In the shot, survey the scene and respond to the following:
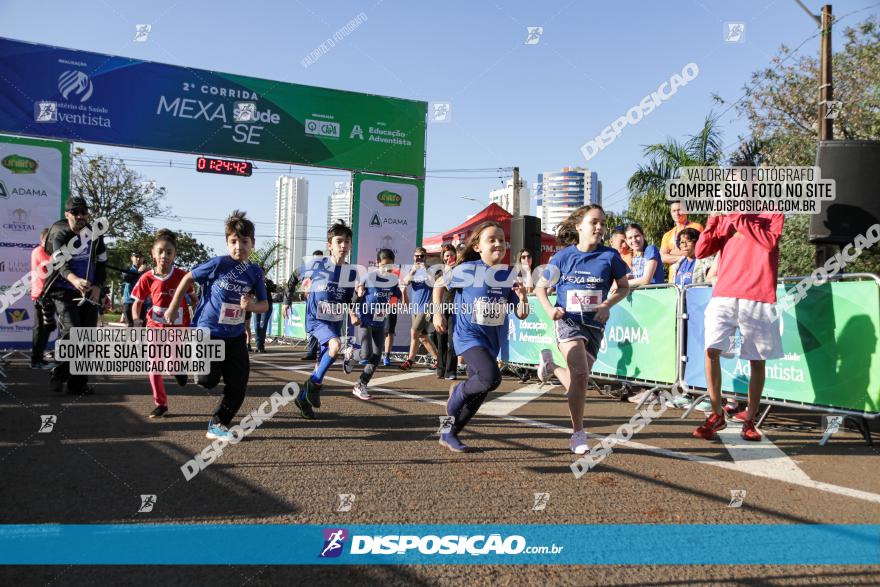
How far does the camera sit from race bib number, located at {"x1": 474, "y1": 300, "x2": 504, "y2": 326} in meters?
5.18

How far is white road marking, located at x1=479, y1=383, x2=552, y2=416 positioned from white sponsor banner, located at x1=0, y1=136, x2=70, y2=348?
35.4 feet

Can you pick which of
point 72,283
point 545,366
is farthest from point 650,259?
point 72,283

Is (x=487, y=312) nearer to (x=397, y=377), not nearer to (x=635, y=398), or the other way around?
(x=635, y=398)

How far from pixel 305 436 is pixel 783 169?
5757 mm

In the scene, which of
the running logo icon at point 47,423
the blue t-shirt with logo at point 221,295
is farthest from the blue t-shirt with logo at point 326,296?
the running logo icon at point 47,423

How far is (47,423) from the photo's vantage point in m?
5.77

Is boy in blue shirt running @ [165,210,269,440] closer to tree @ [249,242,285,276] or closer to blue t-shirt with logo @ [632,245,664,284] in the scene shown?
blue t-shirt with logo @ [632,245,664,284]

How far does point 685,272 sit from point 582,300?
379 cm

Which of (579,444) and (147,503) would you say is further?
(579,444)

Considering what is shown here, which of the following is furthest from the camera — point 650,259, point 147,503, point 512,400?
point 512,400

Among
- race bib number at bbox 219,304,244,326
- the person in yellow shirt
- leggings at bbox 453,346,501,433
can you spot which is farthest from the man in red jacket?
race bib number at bbox 219,304,244,326

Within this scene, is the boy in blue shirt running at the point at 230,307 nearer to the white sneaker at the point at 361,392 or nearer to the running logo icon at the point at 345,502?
the running logo icon at the point at 345,502

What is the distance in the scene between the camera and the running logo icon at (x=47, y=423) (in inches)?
217

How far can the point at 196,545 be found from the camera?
113 inches
